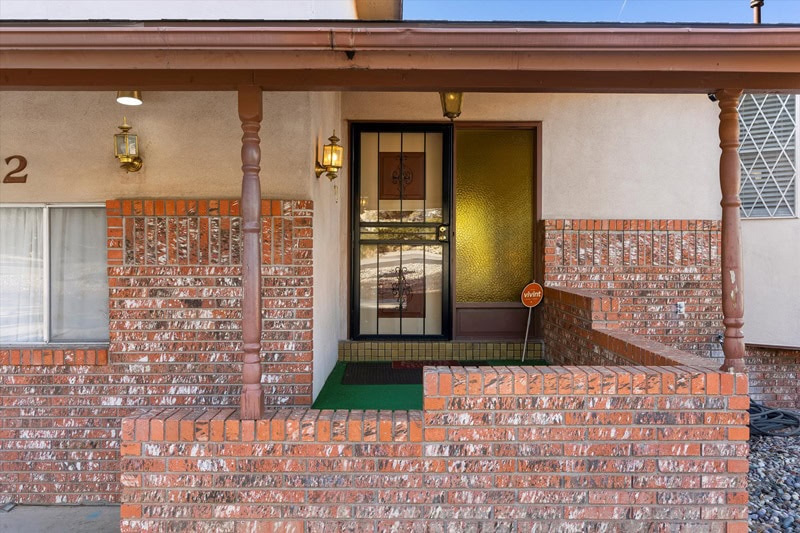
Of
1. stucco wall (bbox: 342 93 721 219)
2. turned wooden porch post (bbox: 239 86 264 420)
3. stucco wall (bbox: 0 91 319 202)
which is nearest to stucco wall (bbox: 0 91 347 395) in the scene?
stucco wall (bbox: 0 91 319 202)

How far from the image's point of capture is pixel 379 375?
5.23m

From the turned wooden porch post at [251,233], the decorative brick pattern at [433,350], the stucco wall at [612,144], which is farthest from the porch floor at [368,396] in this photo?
the stucco wall at [612,144]

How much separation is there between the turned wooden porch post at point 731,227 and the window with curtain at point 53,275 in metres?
4.64

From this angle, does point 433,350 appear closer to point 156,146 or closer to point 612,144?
point 612,144

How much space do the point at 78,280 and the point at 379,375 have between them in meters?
2.91

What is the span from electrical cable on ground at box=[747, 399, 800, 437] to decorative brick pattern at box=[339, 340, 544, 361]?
238 centimetres

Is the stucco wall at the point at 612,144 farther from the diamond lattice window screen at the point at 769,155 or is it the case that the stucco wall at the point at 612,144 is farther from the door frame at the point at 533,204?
the diamond lattice window screen at the point at 769,155

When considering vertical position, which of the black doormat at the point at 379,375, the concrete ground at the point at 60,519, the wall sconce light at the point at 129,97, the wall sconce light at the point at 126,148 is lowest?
the concrete ground at the point at 60,519

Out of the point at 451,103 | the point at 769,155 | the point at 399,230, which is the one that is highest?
the point at 451,103

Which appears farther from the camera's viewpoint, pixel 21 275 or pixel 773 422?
pixel 773 422

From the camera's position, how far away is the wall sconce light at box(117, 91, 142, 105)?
3.72m

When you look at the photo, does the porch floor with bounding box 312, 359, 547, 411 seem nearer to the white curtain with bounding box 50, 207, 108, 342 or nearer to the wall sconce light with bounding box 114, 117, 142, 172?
the white curtain with bounding box 50, 207, 108, 342

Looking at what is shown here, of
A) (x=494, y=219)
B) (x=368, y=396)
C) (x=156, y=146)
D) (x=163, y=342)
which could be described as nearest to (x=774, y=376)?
(x=494, y=219)

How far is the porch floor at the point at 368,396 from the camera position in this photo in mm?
4211
